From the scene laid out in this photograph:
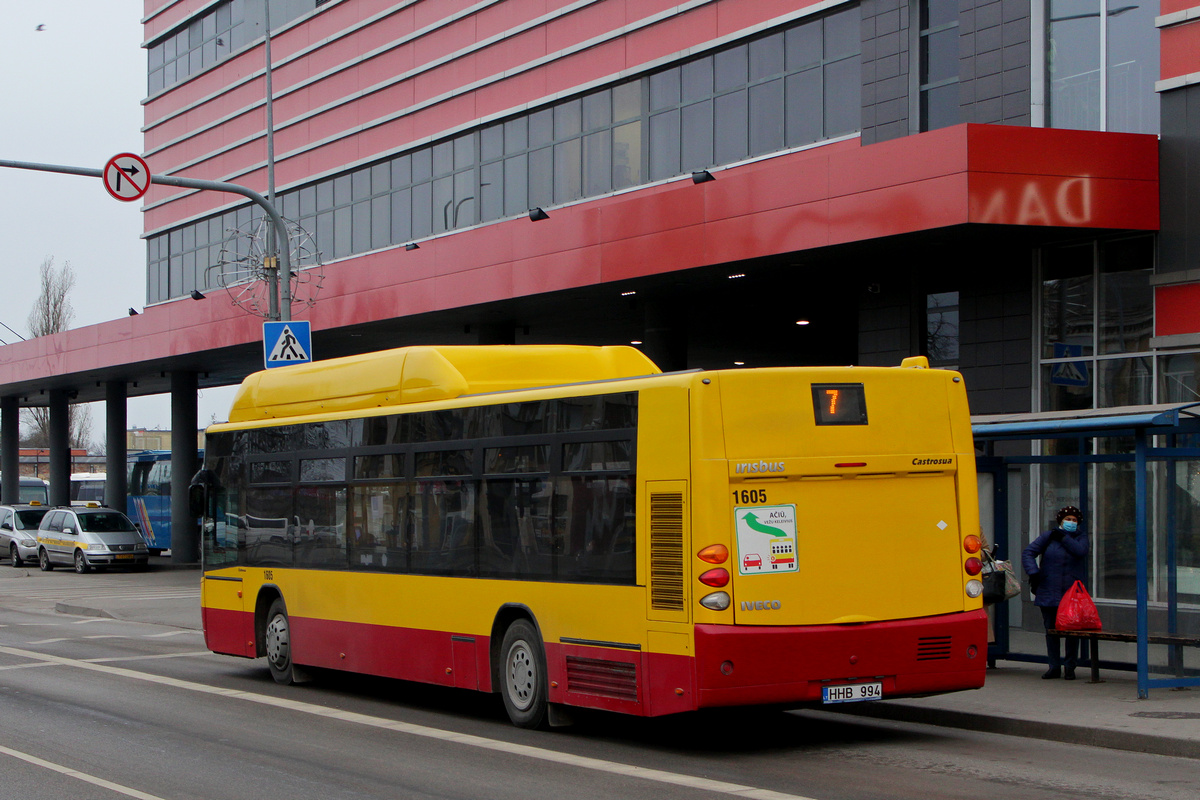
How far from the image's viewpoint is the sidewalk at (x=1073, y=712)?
32.0ft

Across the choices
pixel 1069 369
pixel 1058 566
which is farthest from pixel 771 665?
Answer: pixel 1069 369

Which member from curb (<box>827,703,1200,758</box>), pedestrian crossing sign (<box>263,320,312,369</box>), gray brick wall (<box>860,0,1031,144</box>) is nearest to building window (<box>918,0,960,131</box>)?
gray brick wall (<box>860,0,1031,144</box>)

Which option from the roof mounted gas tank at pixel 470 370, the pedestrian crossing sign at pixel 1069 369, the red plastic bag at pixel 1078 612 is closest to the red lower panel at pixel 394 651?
the roof mounted gas tank at pixel 470 370

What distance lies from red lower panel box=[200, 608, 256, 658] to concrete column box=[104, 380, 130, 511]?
33332 mm

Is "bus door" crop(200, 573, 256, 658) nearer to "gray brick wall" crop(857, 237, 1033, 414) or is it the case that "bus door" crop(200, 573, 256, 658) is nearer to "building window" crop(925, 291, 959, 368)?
"gray brick wall" crop(857, 237, 1033, 414)

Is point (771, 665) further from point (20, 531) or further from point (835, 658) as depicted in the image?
point (20, 531)

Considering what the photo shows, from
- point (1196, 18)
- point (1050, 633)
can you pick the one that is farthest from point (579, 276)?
point (1050, 633)

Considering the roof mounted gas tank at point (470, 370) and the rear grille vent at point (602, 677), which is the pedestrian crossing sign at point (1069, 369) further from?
the rear grille vent at point (602, 677)

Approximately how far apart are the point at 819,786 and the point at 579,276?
1500 centimetres

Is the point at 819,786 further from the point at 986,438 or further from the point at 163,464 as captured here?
A: the point at 163,464

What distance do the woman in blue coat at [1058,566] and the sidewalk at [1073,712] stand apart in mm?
370

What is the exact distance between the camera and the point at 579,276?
889 inches

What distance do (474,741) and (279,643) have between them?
15.4 feet

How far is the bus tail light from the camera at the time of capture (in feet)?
29.5
